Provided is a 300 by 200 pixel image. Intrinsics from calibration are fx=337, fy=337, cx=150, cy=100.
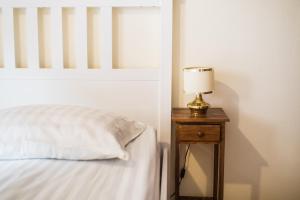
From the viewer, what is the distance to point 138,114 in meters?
1.95

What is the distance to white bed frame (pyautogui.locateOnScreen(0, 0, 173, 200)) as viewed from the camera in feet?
6.16

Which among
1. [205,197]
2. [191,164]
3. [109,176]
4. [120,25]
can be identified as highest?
[120,25]

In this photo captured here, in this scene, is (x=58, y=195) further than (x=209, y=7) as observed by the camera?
No

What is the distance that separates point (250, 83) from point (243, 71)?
0.08 m

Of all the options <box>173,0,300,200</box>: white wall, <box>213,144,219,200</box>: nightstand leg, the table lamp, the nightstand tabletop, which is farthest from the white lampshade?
<box>213,144,219,200</box>: nightstand leg

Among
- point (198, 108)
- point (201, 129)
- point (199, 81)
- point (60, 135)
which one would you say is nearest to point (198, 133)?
point (201, 129)

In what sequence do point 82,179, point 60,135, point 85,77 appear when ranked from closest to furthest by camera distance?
point 82,179
point 60,135
point 85,77

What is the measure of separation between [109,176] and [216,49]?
3.50 feet

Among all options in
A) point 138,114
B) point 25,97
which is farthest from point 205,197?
point 25,97

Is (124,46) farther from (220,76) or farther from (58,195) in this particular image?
(58,195)

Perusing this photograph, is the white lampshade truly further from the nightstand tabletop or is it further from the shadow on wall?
the shadow on wall

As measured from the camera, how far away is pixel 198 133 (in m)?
1.72

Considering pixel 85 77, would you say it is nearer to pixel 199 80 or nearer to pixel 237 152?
pixel 199 80

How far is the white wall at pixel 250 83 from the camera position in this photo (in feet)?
6.26
